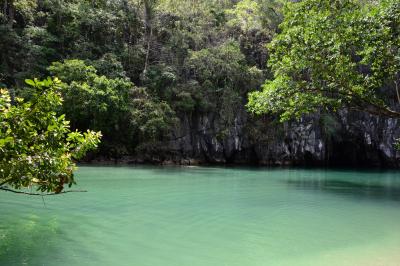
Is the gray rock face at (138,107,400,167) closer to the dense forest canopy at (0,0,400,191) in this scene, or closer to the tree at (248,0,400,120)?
the dense forest canopy at (0,0,400,191)

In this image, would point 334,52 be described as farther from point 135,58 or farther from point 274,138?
point 135,58

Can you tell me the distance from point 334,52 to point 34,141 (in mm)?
10570

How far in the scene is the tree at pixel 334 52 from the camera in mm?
10422

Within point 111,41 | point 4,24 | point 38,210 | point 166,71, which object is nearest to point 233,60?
point 166,71

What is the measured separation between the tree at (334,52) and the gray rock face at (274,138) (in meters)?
12.9

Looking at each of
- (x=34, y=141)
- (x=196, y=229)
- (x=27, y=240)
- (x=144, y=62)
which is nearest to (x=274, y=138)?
(x=144, y=62)

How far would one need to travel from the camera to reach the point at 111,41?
2759 cm

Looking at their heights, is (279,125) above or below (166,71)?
below

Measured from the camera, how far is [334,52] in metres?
12.1

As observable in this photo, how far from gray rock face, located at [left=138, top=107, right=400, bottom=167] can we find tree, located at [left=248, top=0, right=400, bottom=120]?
12875 millimetres

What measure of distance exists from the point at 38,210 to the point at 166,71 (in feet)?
60.9

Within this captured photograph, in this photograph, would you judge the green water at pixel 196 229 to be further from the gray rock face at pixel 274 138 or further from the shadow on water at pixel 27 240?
the gray rock face at pixel 274 138

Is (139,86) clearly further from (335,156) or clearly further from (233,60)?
(335,156)

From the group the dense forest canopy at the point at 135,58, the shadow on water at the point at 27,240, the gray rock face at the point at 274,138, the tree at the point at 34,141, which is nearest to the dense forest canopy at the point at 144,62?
the dense forest canopy at the point at 135,58
